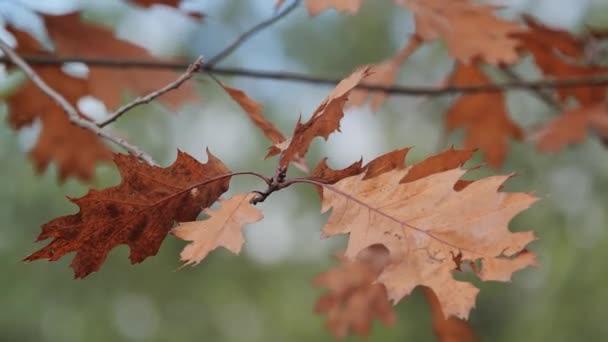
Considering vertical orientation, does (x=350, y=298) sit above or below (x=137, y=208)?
below

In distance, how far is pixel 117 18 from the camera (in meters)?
8.29

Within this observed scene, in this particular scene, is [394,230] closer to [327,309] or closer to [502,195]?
[502,195]

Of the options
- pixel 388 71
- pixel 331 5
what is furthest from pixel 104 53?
pixel 331 5

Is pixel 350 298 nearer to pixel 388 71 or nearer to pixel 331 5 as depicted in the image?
pixel 388 71

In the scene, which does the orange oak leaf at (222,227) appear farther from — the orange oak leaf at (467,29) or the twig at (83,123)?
the orange oak leaf at (467,29)

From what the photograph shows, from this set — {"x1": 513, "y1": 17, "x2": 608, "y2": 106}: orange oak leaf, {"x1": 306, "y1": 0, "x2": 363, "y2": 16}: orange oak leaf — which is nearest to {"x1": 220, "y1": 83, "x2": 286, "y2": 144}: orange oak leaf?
{"x1": 306, "y1": 0, "x2": 363, "y2": 16}: orange oak leaf

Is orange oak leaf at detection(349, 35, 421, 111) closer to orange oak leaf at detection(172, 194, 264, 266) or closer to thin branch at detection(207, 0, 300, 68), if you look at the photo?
thin branch at detection(207, 0, 300, 68)

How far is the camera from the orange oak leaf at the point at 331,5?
3.59ft

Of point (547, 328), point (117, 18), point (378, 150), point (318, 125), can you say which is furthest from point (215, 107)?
point (318, 125)

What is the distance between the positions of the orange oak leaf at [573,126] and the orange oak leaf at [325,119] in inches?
47.6

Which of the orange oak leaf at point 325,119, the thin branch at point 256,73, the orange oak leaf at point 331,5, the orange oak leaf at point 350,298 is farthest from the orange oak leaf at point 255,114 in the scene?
the orange oak leaf at point 350,298

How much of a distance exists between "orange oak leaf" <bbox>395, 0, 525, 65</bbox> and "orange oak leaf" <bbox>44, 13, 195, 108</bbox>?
62cm

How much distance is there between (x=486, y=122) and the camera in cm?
204

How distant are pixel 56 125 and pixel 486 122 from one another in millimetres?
1049
